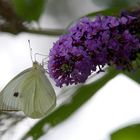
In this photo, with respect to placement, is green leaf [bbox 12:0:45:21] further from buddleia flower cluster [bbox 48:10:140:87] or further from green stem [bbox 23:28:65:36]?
buddleia flower cluster [bbox 48:10:140:87]

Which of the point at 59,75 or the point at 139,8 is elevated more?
the point at 139,8

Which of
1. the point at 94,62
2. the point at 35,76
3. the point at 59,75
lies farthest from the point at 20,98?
the point at 94,62

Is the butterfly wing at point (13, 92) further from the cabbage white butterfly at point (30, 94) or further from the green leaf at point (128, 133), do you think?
the green leaf at point (128, 133)

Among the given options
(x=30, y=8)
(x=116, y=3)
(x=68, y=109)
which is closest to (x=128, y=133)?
(x=68, y=109)

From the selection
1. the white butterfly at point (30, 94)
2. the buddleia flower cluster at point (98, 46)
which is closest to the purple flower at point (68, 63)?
the buddleia flower cluster at point (98, 46)

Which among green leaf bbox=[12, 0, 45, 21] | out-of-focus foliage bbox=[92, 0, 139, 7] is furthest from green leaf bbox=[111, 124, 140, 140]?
green leaf bbox=[12, 0, 45, 21]

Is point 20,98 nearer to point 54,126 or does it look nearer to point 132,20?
point 54,126

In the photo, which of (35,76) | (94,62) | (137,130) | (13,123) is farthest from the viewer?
(35,76)
